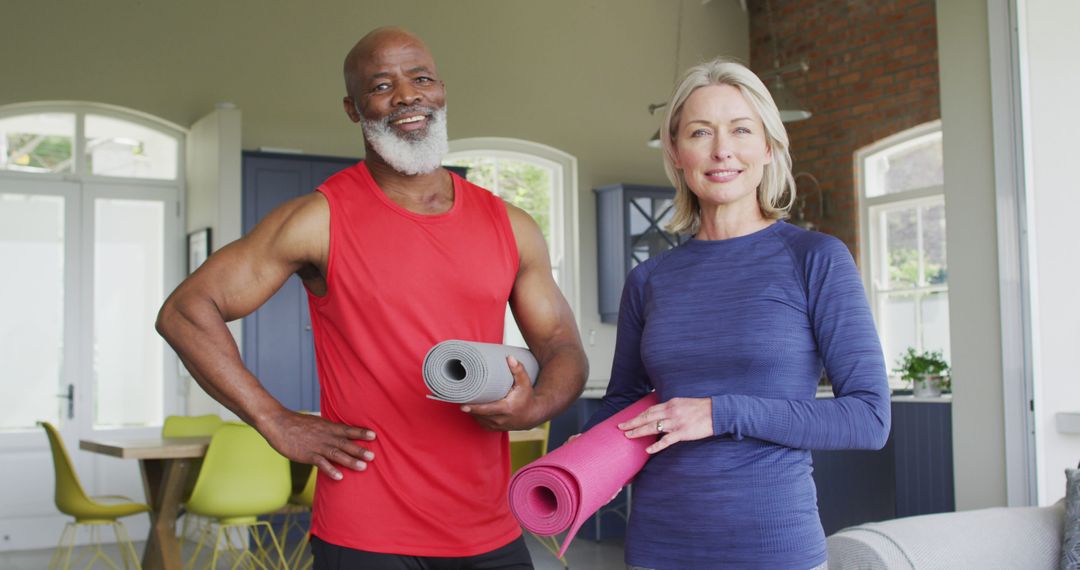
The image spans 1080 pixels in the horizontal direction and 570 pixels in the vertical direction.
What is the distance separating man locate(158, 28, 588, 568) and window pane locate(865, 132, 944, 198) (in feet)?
23.8

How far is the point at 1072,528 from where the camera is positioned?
2.92 metres

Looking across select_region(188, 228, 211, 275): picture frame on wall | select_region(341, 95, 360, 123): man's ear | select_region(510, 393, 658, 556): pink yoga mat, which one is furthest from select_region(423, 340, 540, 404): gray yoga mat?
select_region(188, 228, 211, 275): picture frame on wall

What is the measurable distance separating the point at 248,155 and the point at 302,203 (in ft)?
20.0

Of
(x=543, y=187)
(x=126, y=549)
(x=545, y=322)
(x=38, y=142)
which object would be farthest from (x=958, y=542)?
(x=543, y=187)

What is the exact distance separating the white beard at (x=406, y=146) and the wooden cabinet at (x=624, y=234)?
23.8 ft

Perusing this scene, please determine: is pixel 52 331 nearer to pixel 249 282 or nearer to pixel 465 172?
pixel 465 172

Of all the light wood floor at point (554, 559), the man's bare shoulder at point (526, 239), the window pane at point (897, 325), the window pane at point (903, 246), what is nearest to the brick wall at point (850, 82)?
the window pane at point (903, 246)

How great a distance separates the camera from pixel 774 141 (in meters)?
1.72

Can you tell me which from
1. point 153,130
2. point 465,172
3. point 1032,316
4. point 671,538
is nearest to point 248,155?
point 153,130

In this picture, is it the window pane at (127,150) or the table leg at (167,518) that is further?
the window pane at (127,150)

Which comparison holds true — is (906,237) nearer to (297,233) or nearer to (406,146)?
(406,146)

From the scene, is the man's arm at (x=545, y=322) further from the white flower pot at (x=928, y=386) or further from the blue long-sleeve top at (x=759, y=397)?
the white flower pot at (x=928, y=386)

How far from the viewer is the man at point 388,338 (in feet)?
5.92

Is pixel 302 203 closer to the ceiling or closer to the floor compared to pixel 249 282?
closer to the ceiling
